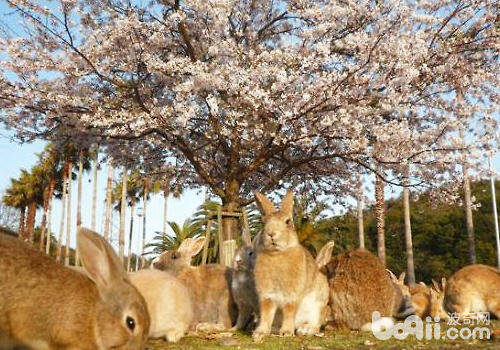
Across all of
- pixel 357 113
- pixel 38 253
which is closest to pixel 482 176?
pixel 357 113

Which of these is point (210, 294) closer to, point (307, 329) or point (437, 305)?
point (307, 329)

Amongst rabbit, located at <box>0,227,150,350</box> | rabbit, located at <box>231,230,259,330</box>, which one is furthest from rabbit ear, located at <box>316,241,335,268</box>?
rabbit, located at <box>0,227,150,350</box>

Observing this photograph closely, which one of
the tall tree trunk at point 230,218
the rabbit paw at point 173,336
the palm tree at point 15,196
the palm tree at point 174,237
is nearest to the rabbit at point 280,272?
the rabbit paw at point 173,336

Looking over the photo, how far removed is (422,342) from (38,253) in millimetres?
4465

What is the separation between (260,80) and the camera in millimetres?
13836

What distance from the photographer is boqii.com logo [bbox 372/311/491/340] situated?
696 cm

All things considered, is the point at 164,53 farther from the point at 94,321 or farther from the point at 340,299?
the point at 94,321

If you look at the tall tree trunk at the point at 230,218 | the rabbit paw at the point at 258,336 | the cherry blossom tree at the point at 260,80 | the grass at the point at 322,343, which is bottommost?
the grass at the point at 322,343

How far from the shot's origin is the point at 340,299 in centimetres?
795

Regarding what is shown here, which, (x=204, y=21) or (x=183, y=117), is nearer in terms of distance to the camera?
(x=183, y=117)

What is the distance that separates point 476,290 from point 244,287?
3.84 metres

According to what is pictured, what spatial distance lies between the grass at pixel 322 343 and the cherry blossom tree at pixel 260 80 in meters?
7.47

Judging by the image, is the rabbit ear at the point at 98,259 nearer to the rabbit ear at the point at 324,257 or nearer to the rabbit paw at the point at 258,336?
the rabbit paw at the point at 258,336

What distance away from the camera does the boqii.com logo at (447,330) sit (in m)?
6.96
